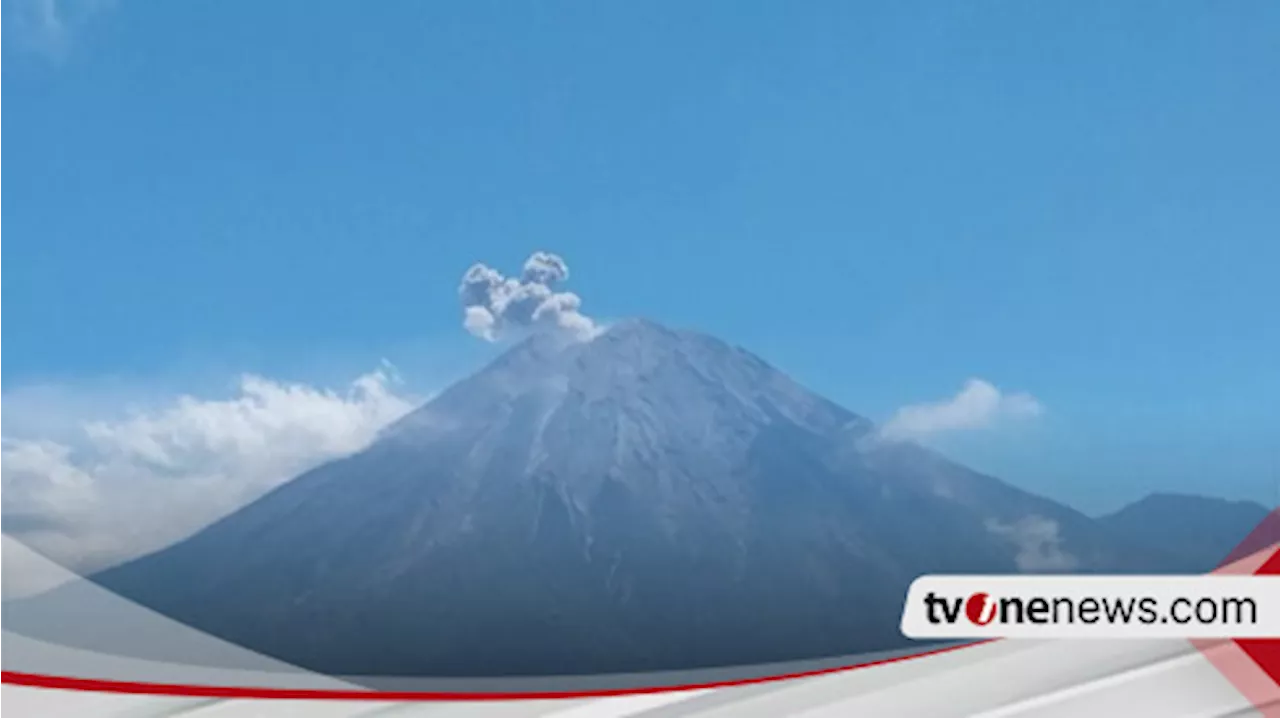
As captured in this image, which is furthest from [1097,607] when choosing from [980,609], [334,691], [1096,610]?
[334,691]

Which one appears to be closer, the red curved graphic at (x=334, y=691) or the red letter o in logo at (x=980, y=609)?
the red curved graphic at (x=334, y=691)

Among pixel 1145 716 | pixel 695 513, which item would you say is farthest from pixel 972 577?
pixel 695 513

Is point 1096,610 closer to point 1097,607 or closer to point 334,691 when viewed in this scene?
point 1097,607

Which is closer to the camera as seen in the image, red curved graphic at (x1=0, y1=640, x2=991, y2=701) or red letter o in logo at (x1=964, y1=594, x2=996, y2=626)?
red curved graphic at (x1=0, y1=640, x2=991, y2=701)

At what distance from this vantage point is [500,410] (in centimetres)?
408

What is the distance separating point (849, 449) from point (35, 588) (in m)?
2.68

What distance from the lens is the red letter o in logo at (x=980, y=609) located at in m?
1.94

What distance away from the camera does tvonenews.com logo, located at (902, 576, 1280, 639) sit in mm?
1884

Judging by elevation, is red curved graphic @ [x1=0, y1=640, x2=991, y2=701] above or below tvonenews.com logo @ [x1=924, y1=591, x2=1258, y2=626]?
below

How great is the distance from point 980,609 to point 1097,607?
8.0 inches

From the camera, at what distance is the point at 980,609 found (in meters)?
1.96

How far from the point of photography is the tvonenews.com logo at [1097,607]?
6.18 feet

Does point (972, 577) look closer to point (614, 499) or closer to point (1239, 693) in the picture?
point (1239, 693)

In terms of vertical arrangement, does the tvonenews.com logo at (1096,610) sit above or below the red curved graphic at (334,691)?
above
